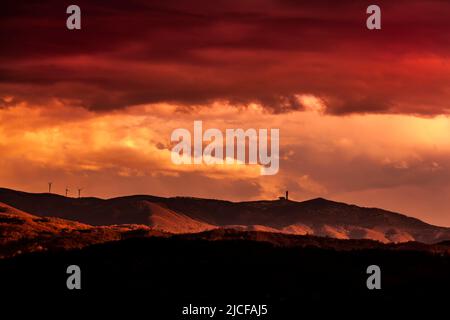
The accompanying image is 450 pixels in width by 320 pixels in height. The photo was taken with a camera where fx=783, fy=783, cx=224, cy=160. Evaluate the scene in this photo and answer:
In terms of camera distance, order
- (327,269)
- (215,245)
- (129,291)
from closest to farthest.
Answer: (129,291) → (327,269) → (215,245)

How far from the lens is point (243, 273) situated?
48.8m
